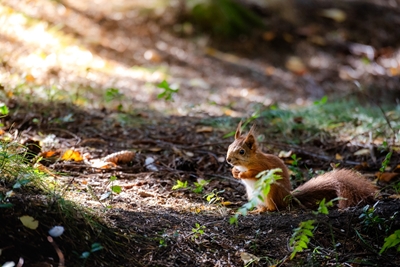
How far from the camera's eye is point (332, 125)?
467 centimetres

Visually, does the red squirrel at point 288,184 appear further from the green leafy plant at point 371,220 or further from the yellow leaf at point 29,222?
the yellow leaf at point 29,222

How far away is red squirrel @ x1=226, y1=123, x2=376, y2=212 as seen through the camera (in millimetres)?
2916

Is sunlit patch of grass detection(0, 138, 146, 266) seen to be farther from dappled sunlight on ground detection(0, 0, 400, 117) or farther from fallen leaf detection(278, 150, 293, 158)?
dappled sunlight on ground detection(0, 0, 400, 117)

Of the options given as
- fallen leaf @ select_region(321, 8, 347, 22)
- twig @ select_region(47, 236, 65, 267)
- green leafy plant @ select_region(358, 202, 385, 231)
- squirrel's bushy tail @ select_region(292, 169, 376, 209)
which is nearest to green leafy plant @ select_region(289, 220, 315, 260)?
green leafy plant @ select_region(358, 202, 385, 231)

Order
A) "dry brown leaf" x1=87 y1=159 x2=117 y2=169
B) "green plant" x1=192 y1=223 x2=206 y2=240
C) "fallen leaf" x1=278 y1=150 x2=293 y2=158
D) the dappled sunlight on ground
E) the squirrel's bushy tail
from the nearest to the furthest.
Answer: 1. "green plant" x1=192 y1=223 x2=206 y2=240
2. the squirrel's bushy tail
3. "dry brown leaf" x1=87 y1=159 x2=117 y2=169
4. "fallen leaf" x1=278 y1=150 x2=293 y2=158
5. the dappled sunlight on ground

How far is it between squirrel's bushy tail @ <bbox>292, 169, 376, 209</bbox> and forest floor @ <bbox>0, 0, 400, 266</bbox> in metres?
0.14

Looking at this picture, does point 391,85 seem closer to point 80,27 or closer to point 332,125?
point 332,125

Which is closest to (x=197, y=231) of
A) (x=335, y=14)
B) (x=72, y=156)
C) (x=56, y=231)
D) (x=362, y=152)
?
(x=56, y=231)

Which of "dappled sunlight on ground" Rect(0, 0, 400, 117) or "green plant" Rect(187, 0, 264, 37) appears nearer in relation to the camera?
"dappled sunlight on ground" Rect(0, 0, 400, 117)

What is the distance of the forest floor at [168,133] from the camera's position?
2342mm

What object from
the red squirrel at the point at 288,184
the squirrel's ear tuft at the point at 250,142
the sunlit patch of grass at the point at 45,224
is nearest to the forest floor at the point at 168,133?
the sunlit patch of grass at the point at 45,224

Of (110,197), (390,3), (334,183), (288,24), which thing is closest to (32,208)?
(110,197)

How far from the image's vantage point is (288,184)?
3.11 metres

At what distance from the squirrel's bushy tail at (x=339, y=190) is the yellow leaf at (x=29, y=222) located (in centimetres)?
151
